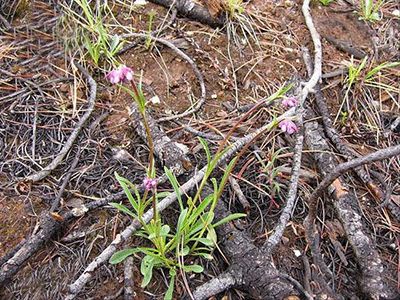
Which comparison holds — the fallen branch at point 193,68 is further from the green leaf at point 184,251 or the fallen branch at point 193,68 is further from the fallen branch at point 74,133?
the green leaf at point 184,251

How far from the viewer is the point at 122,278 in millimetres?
1794

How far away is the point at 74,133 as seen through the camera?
2188mm

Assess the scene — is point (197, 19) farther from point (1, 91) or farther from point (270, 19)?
Result: point (1, 91)

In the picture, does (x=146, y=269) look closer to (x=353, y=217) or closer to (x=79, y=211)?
(x=79, y=211)

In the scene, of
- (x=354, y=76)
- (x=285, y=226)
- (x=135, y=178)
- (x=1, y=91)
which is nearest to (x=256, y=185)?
(x=285, y=226)

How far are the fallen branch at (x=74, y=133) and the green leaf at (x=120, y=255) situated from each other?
57 cm

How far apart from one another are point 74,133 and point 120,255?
0.71m

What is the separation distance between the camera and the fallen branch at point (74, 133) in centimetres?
205

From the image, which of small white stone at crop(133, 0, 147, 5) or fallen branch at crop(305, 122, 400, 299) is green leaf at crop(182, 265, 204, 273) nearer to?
fallen branch at crop(305, 122, 400, 299)

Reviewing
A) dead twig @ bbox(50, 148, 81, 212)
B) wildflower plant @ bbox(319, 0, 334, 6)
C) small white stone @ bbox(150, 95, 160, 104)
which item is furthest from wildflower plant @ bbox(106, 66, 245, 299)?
wildflower plant @ bbox(319, 0, 334, 6)

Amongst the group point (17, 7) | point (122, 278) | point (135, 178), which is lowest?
point (122, 278)

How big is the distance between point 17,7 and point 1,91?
1.97 ft

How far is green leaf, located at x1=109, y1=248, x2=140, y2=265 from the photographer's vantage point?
67.4 inches

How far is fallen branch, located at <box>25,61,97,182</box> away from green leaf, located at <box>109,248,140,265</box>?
57 cm
